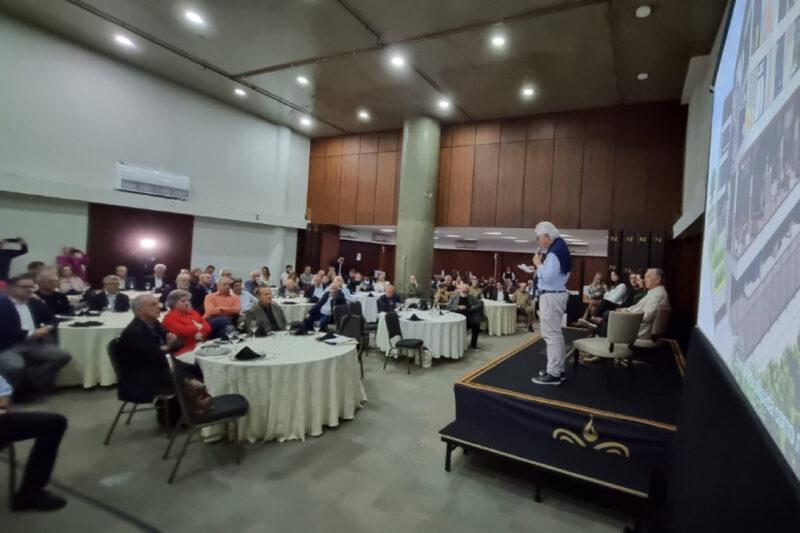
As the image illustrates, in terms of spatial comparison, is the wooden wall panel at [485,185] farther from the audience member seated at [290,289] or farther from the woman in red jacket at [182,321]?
the woman in red jacket at [182,321]

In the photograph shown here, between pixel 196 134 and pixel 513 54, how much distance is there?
822cm

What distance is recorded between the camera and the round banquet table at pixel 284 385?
342 cm

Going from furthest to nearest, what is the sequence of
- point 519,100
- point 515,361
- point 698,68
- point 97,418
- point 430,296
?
point 430,296
point 519,100
point 698,68
point 515,361
point 97,418

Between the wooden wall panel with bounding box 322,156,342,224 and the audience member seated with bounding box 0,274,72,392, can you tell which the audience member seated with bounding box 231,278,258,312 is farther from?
the wooden wall panel with bounding box 322,156,342,224

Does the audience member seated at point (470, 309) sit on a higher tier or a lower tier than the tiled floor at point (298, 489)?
higher

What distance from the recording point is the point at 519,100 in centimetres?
987

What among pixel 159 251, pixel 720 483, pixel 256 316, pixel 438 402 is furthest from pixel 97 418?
pixel 159 251

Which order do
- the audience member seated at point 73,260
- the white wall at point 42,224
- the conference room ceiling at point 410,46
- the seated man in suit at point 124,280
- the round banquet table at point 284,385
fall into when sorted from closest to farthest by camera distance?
the round banquet table at point 284,385 → the conference room ceiling at point 410,46 → the white wall at point 42,224 → the seated man in suit at point 124,280 → the audience member seated at point 73,260

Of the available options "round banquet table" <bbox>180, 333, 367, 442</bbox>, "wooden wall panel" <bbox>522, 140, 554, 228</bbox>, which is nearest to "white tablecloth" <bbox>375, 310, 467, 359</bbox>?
"round banquet table" <bbox>180, 333, 367, 442</bbox>

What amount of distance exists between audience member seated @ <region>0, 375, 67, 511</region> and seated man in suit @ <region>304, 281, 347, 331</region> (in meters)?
3.69

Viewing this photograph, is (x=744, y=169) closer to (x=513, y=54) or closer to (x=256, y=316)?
(x=256, y=316)

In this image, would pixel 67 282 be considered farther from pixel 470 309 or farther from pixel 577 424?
pixel 577 424

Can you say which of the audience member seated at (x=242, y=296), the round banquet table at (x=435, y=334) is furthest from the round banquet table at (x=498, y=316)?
the audience member seated at (x=242, y=296)

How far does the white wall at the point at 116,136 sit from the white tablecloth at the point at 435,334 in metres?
7.03
